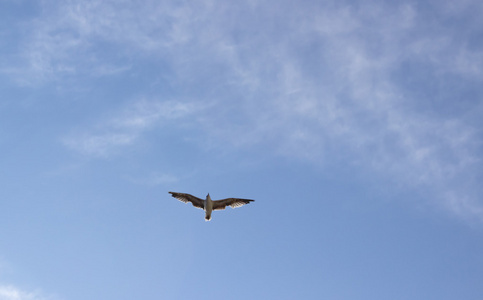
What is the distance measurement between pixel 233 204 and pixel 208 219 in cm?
529

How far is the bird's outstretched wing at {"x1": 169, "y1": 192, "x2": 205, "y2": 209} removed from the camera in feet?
220

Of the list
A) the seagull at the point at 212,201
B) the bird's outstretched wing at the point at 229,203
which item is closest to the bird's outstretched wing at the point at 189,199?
the seagull at the point at 212,201

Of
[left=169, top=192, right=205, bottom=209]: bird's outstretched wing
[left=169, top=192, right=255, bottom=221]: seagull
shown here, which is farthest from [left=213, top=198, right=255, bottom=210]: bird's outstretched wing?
[left=169, top=192, right=205, bottom=209]: bird's outstretched wing

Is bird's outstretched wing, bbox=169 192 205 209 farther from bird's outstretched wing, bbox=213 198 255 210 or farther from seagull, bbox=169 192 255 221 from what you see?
bird's outstretched wing, bbox=213 198 255 210

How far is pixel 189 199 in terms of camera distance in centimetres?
6725

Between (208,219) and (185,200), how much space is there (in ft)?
18.4

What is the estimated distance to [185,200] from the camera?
6738cm

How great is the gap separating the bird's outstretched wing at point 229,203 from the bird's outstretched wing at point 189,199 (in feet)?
7.38

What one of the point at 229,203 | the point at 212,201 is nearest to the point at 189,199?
the point at 212,201

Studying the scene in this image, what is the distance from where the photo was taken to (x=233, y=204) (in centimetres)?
6750

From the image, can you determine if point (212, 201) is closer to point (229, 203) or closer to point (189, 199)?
point (229, 203)

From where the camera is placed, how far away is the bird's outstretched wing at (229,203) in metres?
66.9

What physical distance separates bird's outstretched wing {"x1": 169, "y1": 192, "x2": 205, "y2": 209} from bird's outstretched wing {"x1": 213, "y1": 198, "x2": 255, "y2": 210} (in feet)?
7.38

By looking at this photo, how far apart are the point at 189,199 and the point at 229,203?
6451 millimetres
